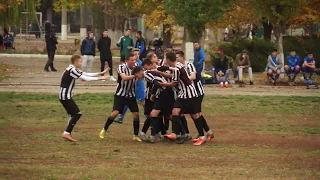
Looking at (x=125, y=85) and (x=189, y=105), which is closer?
(x=189, y=105)

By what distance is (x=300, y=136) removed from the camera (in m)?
18.5

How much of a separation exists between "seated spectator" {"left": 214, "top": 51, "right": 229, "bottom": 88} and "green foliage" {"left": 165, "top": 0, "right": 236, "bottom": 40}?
207 cm

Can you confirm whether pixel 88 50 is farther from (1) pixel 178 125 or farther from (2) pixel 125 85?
(1) pixel 178 125

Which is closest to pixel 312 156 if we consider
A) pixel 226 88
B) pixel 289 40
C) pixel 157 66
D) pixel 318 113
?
pixel 157 66

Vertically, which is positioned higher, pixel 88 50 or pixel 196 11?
pixel 196 11

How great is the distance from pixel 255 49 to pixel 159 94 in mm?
24283

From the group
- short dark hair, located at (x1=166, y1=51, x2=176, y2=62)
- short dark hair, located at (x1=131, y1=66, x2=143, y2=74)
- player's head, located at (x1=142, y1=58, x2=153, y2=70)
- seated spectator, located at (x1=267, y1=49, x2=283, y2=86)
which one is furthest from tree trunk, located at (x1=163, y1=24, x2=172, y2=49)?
short dark hair, located at (x1=166, y1=51, x2=176, y2=62)

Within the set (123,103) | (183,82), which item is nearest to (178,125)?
(183,82)

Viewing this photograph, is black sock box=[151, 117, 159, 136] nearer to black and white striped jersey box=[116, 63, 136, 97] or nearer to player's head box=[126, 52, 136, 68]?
black and white striped jersey box=[116, 63, 136, 97]

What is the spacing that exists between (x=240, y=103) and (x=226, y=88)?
602 centimetres

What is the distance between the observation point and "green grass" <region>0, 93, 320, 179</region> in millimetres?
13523

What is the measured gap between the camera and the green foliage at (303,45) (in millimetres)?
43219

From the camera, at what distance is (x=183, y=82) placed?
17.0 meters

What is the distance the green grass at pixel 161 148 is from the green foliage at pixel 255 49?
15.8m
